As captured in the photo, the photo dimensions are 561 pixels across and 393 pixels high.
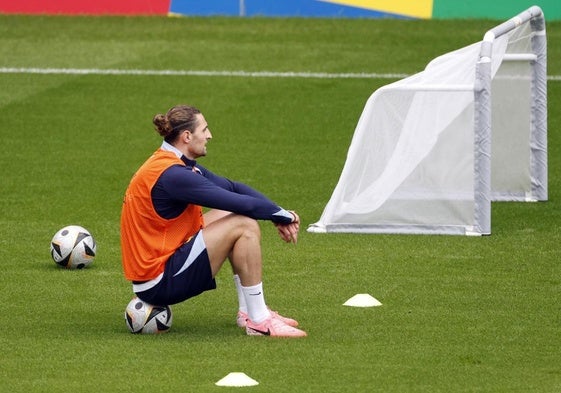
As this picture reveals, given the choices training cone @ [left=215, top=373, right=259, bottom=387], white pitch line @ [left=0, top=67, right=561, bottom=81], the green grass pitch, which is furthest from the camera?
white pitch line @ [left=0, top=67, right=561, bottom=81]

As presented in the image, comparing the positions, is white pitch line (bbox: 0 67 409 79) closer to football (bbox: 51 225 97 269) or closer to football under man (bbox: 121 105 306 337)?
football (bbox: 51 225 97 269)

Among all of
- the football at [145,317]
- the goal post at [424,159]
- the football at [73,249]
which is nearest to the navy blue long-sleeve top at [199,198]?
the football at [145,317]

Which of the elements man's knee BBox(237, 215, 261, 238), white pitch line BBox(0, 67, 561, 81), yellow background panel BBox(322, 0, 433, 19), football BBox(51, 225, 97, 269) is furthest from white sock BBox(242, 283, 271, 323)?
yellow background panel BBox(322, 0, 433, 19)

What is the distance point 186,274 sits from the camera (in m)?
9.49

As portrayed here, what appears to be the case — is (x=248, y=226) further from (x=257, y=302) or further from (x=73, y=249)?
(x=73, y=249)

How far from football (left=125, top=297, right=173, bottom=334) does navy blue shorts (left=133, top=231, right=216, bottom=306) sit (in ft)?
0.49

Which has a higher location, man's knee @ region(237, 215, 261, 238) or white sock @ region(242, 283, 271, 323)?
man's knee @ region(237, 215, 261, 238)

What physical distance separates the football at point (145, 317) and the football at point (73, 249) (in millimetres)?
2186

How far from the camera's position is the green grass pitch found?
28.8ft

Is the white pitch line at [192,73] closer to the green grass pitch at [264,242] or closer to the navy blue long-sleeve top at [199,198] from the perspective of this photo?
the green grass pitch at [264,242]

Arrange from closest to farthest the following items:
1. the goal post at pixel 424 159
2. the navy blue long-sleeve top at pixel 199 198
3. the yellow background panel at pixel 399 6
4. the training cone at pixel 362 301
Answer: the navy blue long-sleeve top at pixel 199 198, the training cone at pixel 362 301, the goal post at pixel 424 159, the yellow background panel at pixel 399 6

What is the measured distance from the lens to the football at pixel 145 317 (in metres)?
9.63

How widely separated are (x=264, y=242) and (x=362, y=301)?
2698mm

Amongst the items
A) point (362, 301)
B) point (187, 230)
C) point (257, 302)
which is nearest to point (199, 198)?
point (187, 230)
